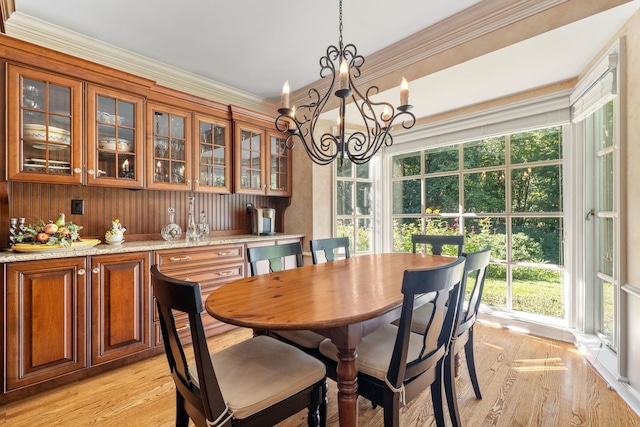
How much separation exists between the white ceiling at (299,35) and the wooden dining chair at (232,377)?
1.93 metres

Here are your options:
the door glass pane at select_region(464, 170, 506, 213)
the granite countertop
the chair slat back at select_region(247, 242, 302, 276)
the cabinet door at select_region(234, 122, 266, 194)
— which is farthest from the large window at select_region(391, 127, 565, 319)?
the granite countertop

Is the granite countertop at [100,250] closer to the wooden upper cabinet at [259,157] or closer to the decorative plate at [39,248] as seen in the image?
the decorative plate at [39,248]

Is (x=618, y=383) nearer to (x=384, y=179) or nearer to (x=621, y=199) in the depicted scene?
(x=621, y=199)

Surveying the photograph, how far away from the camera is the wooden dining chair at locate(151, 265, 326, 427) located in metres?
1.01

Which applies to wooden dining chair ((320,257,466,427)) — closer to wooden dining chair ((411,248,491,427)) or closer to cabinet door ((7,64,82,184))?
wooden dining chair ((411,248,491,427))

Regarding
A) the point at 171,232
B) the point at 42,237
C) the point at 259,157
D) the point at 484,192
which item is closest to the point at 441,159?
the point at 484,192

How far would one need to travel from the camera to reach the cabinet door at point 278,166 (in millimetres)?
3570

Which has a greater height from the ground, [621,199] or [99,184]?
[99,184]

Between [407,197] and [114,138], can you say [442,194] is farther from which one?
[114,138]

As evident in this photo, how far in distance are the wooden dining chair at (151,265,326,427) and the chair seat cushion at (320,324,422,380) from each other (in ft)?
0.53

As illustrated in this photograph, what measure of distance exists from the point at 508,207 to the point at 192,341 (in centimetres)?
323

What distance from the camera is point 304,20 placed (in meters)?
2.22

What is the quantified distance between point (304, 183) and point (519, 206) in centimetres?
228

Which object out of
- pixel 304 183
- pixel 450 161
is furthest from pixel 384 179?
pixel 304 183
